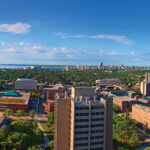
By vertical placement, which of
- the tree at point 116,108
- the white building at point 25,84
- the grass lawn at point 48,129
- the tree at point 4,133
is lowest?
the grass lawn at point 48,129

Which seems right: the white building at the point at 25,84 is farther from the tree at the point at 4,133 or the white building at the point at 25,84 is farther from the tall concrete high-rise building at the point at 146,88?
the tree at the point at 4,133

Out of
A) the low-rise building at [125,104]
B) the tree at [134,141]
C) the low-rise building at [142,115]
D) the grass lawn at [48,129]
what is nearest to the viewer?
the tree at [134,141]

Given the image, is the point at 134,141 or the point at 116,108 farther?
the point at 116,108

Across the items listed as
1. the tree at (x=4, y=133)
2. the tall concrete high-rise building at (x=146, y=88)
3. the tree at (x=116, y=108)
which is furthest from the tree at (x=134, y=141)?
the tall concrete high-rise building at (x=146, y=88)

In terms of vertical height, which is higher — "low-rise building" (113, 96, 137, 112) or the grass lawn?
"low-rise building" (113, 96, 137, 112)

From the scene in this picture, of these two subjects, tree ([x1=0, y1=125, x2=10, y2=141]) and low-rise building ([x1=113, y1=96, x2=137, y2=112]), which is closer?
tree ([x1=0, y1=125, x2=10, y2=141])

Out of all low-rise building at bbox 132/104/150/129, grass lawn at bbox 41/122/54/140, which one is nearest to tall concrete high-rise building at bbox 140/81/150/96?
low-rise building at bbox 132/104/150/129

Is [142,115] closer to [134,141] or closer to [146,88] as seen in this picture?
[134,141]

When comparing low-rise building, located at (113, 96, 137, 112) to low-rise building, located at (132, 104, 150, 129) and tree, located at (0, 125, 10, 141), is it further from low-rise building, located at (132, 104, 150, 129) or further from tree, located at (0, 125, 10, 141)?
tree, located at (0, 125, 10, 141)

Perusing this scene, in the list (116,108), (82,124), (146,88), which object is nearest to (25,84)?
(116,108)
